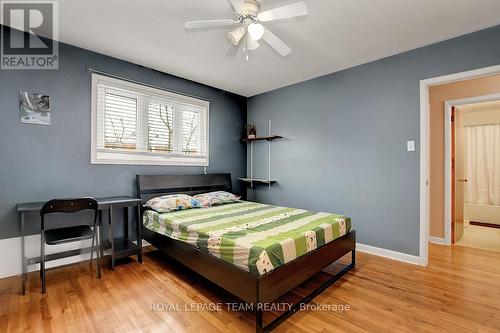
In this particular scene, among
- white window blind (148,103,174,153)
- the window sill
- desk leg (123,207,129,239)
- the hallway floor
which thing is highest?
white window blind (148,103,174,153)

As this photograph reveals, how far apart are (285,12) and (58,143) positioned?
112 inches

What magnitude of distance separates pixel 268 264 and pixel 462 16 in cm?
293

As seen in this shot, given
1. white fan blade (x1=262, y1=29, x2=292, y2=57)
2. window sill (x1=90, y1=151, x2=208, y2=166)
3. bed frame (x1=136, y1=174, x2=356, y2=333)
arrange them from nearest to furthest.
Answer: bed frame (x1=136, y1=174, x2=356, y2=333), white fan blade (x1=262, y1=29, x2=292, y2=57), window sill (x1=90, y1=151, x2=208, y2=166)

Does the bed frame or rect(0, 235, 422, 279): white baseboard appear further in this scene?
rect(0, 235, 422, 279): white baseboard

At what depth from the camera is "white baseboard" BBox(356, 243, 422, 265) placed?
291 cm

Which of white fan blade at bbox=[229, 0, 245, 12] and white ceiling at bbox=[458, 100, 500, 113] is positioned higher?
white fan blade at bbox=[229, 0, 245, 12]

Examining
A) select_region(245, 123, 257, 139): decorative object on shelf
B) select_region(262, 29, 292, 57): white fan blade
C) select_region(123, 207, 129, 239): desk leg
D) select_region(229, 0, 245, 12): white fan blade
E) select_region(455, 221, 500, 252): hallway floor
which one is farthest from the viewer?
select_region(245, 123, 257, 139): decorative object on shelf

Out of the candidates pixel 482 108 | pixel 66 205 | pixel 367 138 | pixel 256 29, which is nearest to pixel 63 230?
pixel 66 205

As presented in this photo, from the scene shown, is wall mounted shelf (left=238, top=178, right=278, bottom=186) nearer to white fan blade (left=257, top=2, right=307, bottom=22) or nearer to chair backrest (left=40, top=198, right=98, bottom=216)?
chair backrest (left=40, top=198, right=98, bottom=216)

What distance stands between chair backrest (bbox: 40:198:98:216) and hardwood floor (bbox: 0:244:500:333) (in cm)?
76

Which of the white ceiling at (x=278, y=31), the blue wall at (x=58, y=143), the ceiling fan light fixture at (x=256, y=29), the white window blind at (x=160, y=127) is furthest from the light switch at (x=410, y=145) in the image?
the blue wall at (x=58, y=143)

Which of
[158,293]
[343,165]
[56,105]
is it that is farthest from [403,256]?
[56,105]

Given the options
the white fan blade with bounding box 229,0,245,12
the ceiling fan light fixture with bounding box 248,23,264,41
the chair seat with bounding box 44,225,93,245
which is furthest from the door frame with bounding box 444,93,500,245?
the chair seat with bounding box 44,225,93,245

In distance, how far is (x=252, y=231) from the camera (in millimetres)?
2205
